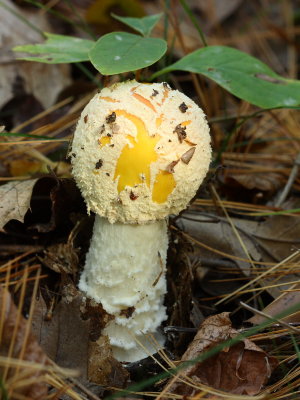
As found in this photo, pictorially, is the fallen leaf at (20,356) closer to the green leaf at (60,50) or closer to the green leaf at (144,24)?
the green leaf at (60,50)

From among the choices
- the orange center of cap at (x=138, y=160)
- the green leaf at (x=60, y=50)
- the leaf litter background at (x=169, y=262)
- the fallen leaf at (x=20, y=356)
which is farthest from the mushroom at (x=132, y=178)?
the fallen leaf at (x=20, y=356)

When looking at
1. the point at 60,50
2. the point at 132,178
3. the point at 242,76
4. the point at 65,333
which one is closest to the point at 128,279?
the point at 65,333

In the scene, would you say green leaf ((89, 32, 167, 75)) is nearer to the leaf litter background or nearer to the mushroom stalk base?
the leaf litter background

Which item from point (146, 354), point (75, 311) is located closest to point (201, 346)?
point (146, 354)

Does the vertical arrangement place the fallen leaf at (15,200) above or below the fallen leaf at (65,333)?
above

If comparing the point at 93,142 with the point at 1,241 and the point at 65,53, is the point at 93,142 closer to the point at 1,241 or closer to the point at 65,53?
the point at 65,53

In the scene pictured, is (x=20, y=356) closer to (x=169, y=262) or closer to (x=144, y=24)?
(x=169, y=262)
